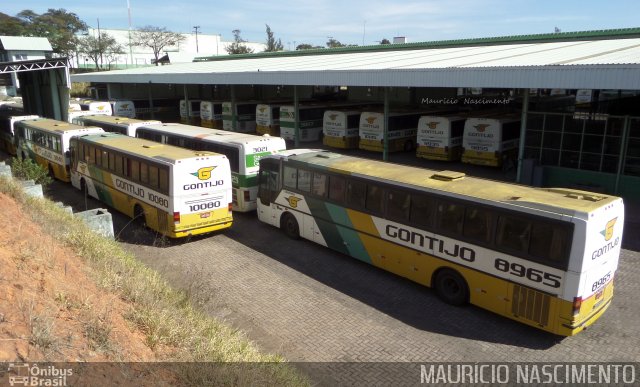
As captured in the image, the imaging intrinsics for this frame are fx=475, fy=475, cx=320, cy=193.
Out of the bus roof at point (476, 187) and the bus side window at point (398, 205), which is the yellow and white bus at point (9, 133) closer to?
the bus roof at point (476, 187)

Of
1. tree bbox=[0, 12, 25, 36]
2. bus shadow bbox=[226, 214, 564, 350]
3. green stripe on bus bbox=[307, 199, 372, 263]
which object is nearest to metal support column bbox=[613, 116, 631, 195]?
bus shadow bbox=[226, 214, 564, 350]

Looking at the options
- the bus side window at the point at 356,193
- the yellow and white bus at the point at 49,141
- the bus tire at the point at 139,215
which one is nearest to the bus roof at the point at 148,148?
the bus tire at the point at 139,215

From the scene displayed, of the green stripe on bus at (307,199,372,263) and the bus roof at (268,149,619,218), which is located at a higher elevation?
the bus roof at (268,149,619,218)

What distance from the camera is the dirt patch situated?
5398mm

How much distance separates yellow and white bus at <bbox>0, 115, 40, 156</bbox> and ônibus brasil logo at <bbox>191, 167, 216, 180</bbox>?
18.3 meters

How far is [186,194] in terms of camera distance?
1383 centimetres

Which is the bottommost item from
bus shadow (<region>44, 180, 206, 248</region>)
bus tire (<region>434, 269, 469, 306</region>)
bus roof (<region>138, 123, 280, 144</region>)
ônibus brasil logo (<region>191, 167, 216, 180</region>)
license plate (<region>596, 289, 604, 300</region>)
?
bus shadow (<region>44, 180, 206, 248</region>)

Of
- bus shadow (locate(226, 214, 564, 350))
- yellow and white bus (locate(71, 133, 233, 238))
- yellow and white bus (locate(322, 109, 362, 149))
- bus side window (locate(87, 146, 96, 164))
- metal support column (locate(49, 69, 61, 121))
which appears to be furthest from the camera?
metal support column (locate(49, 69, 61, 121))

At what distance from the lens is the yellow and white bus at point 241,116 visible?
35.0 meters

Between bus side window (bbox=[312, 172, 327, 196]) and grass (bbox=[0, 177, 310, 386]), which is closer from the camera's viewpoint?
grass (bbox=[0, 177, 310, 386])

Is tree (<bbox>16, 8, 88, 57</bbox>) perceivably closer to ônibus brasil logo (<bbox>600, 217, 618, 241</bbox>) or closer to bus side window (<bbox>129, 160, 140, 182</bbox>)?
bus side window (<bbox>129, 160, 140, 182</bbox>)

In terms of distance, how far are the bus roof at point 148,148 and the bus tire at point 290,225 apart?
2778mm

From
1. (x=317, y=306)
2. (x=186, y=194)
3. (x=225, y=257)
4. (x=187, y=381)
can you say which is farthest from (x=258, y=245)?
(x=187, y=381)

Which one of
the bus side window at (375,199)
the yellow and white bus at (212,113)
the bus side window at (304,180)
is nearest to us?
the bus side window at (375,199)
